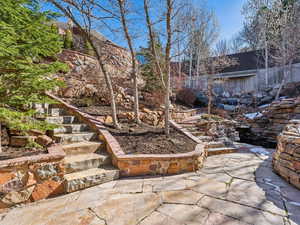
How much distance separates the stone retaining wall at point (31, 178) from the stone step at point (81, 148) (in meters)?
0.47

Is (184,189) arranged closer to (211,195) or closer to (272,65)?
(211,195)

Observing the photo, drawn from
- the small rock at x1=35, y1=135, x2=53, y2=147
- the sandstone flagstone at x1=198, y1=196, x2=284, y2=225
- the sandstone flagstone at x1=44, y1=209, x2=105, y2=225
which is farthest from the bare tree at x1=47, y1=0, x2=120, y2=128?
the sandstone flagstone at x1=198, y1=196, x2=284, y2=225

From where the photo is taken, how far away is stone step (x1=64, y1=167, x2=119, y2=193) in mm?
2018

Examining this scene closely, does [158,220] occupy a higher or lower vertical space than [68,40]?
lower

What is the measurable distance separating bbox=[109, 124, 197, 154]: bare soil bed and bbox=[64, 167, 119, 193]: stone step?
18.9 inches

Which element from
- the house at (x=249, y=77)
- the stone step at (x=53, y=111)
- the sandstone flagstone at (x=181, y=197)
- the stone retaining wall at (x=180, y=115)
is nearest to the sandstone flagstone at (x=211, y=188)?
the sandstone flagstone at (x=181, y=197)

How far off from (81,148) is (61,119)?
121cm

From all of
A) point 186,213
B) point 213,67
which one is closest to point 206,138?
point 186,213

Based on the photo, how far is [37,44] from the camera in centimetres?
198

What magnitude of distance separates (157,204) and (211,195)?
28.6 inches

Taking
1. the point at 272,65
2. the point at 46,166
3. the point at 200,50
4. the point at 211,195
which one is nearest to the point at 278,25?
the point at 272,65

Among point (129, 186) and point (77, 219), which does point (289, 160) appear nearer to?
point (129, 186)

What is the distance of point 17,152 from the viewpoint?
2.14 metres

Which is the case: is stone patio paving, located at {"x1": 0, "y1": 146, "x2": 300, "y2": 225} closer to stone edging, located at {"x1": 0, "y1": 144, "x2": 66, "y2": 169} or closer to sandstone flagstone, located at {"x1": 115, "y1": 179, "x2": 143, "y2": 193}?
sandstone flagstone, located at {"x1": 115, "y1": 179, "x2": 143, "y2": 193}
